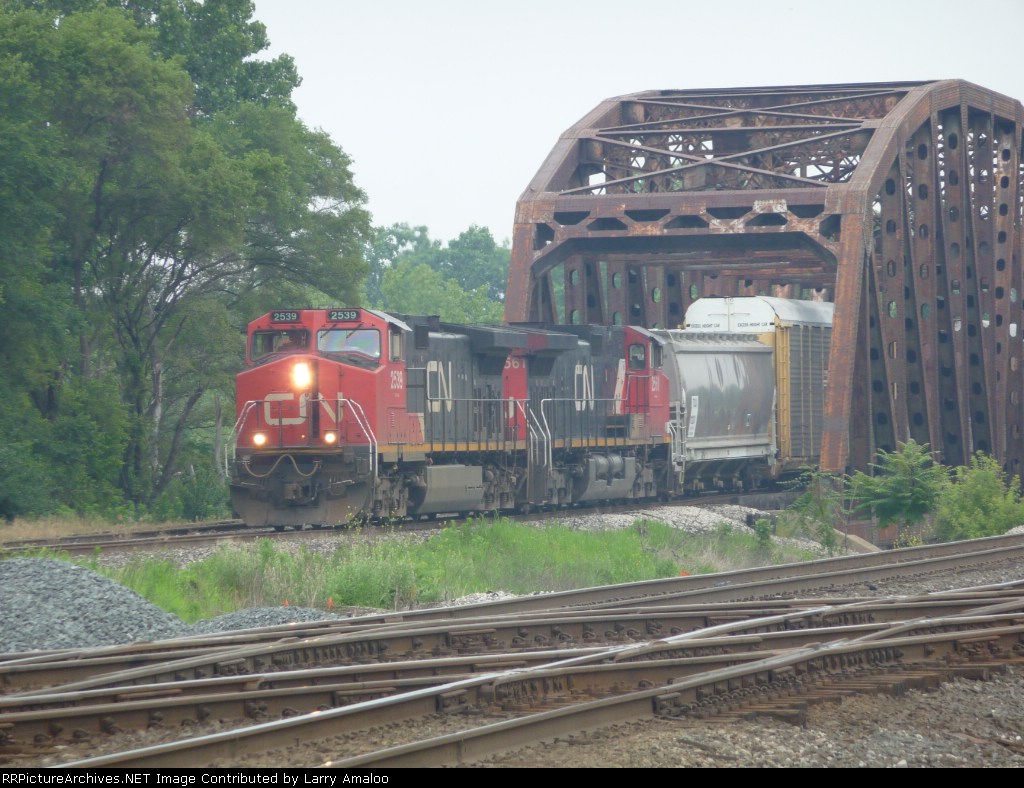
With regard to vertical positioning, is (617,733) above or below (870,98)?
below

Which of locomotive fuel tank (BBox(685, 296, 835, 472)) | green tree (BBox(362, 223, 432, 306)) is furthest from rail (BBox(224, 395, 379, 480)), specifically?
green tree (BBox(362, 223, 432, 306))

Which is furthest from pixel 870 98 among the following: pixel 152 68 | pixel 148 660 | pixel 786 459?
pixel 148 660

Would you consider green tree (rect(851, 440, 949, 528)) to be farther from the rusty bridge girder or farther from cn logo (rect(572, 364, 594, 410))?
cn logo (rect(572, 364, 594, 410))

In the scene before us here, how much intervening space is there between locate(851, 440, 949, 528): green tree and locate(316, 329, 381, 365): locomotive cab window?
385 inches

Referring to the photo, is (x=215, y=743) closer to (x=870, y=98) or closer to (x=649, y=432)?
(x=649, y=432)

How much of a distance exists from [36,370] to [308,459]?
359 inches

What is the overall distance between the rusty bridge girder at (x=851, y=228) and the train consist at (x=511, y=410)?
237cm

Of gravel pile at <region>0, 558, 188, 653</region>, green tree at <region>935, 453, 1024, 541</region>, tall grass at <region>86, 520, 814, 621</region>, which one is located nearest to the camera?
gravel pile at <region>0, 558, 188, 653</region>

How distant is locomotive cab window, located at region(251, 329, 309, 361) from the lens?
805 inches

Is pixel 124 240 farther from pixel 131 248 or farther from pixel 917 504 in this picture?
pixel 917 504

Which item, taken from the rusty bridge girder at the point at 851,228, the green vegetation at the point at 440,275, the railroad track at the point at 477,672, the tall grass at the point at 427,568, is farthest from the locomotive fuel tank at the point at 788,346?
the green vegetation at the point at 440,275

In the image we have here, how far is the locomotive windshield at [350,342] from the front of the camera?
20109 millimetres
